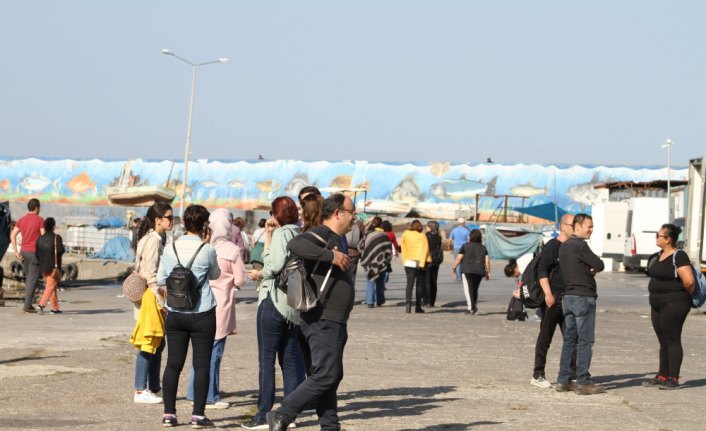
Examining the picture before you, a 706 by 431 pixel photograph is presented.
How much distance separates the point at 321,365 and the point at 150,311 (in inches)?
92.0

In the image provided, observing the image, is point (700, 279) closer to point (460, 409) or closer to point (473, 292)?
point (460, 409)

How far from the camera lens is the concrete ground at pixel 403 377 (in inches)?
369

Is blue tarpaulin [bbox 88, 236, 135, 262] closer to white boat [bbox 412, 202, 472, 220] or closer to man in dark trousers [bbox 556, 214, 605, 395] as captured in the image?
man in dark trousers [bbox 556, 214, 605, 395]

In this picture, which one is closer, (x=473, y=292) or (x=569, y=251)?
(x=569, y=251)

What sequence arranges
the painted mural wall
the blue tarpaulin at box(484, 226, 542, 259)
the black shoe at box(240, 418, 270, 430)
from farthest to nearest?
1. the painted mural wall
2. the blue tarpaulin at box(484, 226, 542, 259)
3. the black shoe at box(240, 418, 270, 430)

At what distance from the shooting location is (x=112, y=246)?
1721 inches

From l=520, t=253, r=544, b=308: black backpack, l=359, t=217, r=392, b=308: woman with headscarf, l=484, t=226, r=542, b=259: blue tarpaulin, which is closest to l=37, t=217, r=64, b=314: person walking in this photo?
l=359, t=217, r=392, b=308: woman with headscarf

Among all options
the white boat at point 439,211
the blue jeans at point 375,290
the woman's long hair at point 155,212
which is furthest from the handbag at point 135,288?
the white boat at point 439,211

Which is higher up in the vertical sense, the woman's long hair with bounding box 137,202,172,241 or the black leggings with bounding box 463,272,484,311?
the woman's long hair with bounding box 137,202,172,241

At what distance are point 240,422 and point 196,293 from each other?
45.9 inches

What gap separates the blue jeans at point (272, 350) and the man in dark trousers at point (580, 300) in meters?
3.39

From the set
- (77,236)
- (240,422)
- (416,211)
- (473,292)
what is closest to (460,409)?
(240,422)

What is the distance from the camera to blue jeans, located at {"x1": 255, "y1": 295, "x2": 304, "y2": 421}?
347 inches

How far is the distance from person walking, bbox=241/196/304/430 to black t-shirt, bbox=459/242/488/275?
12390 mm
